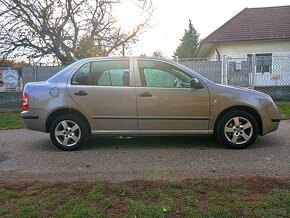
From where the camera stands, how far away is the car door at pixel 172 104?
6457 millimetres

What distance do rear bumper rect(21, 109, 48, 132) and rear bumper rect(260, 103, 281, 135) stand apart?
12.8 ft

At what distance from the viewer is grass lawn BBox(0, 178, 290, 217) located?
357 cm

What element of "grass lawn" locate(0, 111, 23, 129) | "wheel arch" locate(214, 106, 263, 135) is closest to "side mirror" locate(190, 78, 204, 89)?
"wheel arch" locate(214, 106, 263, 135)

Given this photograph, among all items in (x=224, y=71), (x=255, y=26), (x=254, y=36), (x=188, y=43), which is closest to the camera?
(x=224, y=71)

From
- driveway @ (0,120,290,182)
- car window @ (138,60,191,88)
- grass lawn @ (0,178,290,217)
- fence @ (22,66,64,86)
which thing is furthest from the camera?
fence @ (22,66,64,86)

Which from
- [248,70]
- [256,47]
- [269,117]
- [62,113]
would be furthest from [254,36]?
[62,113]

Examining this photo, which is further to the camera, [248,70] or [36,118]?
[248,70]

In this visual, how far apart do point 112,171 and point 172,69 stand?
233 cm

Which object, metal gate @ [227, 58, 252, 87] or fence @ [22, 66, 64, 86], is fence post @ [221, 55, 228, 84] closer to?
metal gate @ [227, 58, 252, 87]

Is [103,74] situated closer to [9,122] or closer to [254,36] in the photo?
[9,122]

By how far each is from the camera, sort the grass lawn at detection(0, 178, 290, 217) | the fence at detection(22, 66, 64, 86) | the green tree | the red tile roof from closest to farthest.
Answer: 1. the grass lawn at detection(0, 178, 290, 217)
2. the fence at detection(22, 66, 64, 86)
3. the red tile roof
4. the green tree

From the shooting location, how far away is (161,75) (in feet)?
21.9

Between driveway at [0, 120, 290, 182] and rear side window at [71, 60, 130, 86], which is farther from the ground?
rear side window at [71, 60, 130, 86]

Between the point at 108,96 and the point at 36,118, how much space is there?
1384 millimetres
